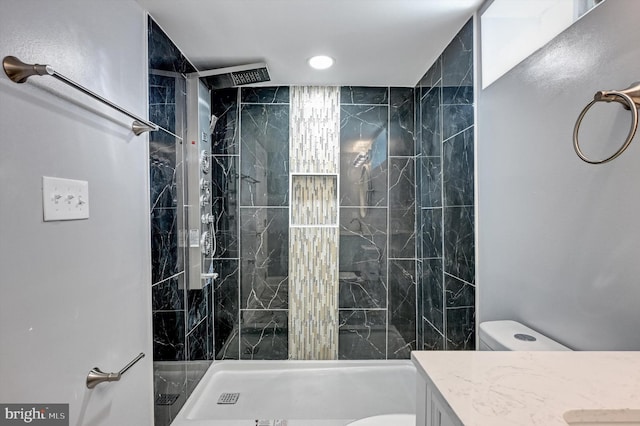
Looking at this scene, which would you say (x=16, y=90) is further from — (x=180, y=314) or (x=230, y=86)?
(x=230, y=86)

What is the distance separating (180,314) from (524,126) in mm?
2051

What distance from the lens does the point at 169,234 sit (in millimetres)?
1840

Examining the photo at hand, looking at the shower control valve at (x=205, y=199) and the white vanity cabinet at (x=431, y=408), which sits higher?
the shower control valve at (x=205, y=199)

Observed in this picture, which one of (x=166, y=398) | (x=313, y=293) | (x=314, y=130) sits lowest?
(x=166, y=398)

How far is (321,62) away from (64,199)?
1.79m

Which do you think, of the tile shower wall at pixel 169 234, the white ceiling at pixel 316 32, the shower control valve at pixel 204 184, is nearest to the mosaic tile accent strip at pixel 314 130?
the white ceiling at pixel 316 32

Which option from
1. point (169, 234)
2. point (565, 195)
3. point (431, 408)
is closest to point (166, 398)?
point (169, 234)

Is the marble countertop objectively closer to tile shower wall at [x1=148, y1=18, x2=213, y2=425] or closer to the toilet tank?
the toilet tank

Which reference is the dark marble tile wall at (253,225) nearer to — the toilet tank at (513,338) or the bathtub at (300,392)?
the bathtub at (300,392)

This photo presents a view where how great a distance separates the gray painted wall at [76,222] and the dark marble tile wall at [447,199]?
1.67 metres

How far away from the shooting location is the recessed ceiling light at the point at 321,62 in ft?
7.25

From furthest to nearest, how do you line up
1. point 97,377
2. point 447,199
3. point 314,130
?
point 314,130, point 447,199, point 97,377

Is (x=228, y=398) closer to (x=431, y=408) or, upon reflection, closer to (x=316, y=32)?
(x=431, y=408)

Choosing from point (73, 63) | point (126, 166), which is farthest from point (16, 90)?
point (126, 166)
